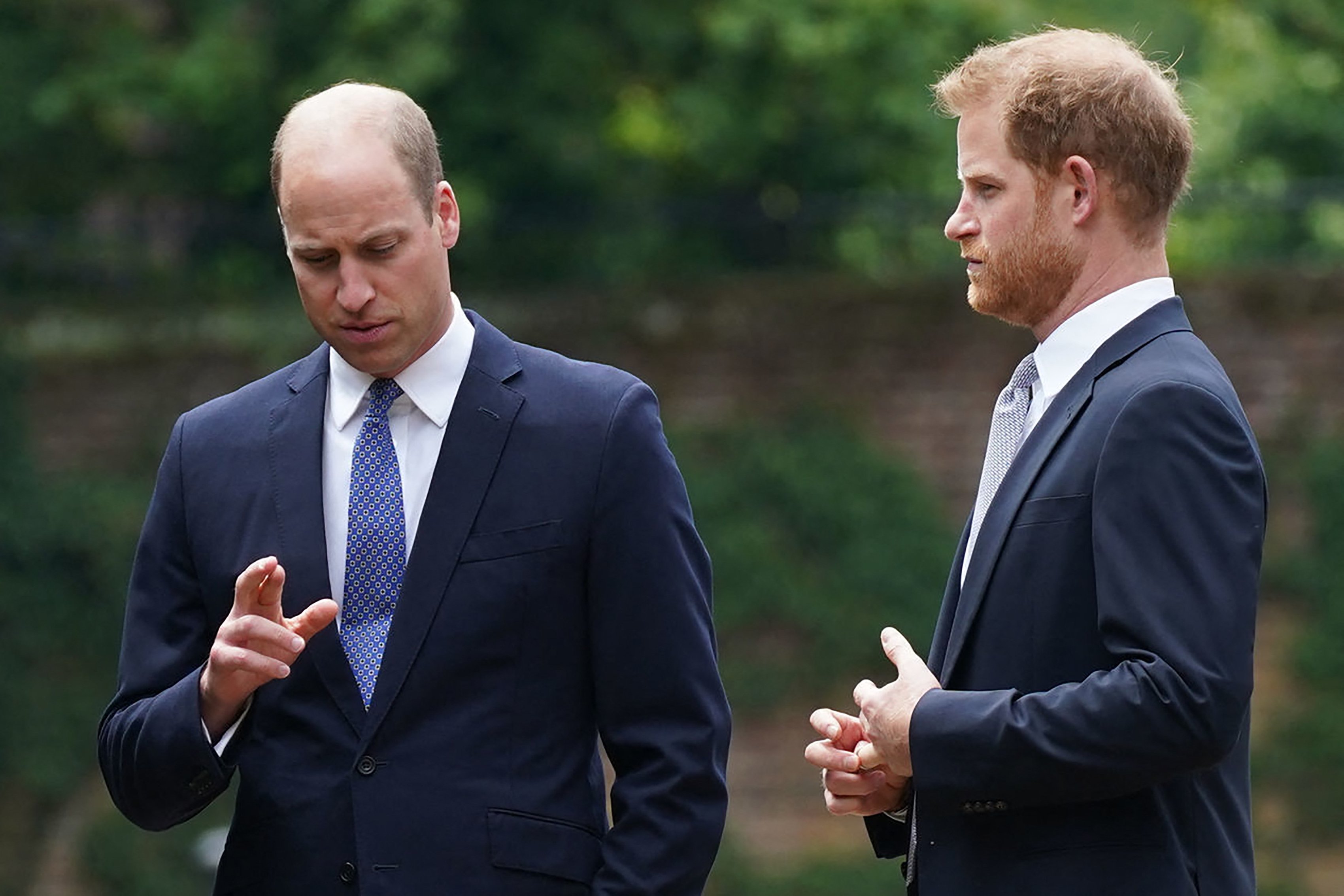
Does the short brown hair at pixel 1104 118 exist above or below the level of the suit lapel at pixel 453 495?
above

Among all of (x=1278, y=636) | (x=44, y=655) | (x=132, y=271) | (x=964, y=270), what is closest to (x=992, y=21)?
(x=964, y=270)

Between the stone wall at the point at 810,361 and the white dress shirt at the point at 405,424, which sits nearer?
the white dress shirt at the point at 405,424

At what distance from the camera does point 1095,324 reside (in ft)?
9.21

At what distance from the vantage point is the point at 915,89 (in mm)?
9180

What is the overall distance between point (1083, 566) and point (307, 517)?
1.16 m

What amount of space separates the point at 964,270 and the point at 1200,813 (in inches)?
235

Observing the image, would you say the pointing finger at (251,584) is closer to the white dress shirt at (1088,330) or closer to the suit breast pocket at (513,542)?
the suit breast pocket at (513,542)

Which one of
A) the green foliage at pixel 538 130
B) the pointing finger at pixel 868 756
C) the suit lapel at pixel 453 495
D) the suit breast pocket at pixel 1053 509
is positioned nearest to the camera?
the suit breast pocket at pixel 1053 509

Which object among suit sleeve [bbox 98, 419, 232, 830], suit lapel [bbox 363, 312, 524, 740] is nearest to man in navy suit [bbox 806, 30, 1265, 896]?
suit lapel [bbox 363, 312, 524, 740]

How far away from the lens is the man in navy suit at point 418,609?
2875 millimetres

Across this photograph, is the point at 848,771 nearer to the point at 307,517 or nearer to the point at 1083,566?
the point at 1083,566

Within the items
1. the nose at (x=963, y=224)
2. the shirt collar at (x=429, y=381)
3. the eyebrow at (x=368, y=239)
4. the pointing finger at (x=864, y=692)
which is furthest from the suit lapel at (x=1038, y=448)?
the eyebrow at (x=368, y=239)

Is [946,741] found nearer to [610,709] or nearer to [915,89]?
[610,709]

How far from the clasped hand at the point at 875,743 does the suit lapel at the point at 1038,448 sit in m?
0.09
